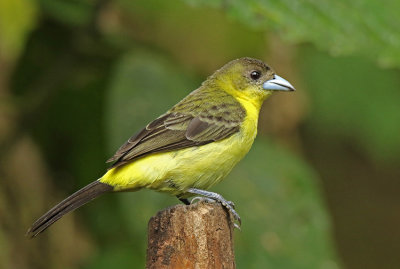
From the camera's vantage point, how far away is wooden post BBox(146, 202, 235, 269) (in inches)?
117

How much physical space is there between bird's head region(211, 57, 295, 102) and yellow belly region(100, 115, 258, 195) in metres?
0.62

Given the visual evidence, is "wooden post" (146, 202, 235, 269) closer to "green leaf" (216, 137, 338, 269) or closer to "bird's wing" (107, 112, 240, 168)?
"bird's wing" (107, 112, 240, 168)

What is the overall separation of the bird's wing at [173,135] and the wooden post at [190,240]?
3.29ft

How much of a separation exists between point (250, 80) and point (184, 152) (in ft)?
3.16

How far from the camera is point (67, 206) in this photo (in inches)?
152

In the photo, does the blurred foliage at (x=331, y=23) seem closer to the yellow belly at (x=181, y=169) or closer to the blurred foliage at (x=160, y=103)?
the blurred foliage at (x=160, y=103)

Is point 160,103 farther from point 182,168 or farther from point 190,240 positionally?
point 190,240

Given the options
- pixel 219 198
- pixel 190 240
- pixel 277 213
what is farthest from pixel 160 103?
pixel 190 240

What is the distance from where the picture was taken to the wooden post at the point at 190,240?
9.73 ft

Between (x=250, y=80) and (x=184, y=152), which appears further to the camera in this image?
(x=250, y=80)

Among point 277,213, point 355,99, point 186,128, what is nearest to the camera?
point 186,128

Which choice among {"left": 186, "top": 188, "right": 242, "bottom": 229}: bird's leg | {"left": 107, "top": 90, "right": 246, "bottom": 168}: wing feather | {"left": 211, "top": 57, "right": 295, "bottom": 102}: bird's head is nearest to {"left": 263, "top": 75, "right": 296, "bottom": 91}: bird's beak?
{"left": 211, "top": 57, "right": 295, "bottom": 102}: bird's head

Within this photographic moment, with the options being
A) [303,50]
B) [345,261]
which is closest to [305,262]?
[303,50]

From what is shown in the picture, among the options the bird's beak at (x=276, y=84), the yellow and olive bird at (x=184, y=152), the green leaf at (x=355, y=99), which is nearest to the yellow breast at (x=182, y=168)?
the yellow and olive bird at (x=184, y=152)
